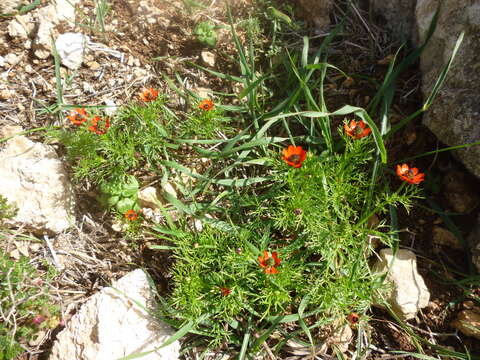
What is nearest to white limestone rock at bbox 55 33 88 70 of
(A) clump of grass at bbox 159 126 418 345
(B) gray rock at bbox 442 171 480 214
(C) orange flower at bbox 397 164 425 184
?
(A) clump of grass at bbox 159 126 418 345

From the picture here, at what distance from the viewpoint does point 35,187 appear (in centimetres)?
228

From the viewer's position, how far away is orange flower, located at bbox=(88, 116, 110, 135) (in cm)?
219

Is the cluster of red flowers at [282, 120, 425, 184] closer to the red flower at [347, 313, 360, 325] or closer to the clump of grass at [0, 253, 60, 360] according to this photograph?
the red flower at [347, 313, 360, 325]

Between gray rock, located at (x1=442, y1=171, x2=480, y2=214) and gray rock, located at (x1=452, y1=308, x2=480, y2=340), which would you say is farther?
gray rock, located at (x1=442, y1=171, x2=480, y2=214)

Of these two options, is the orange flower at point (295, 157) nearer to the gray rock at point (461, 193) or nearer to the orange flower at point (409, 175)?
the orange flower at point (409, 175)

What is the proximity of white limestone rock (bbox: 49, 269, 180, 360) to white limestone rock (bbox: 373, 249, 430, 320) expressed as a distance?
4.06 ft

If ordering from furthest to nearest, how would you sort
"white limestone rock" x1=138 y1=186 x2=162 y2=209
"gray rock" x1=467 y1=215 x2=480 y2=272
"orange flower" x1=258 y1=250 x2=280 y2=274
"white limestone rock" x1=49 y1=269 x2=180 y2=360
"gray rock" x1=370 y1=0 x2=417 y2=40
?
"gray rock" x1=370 y1=0 x2=417 y2=40 → "white limestone rock" x1=138 y1=186 x2=162 y2=209 → "gray rock" x1=467 y1=215 x2=480 y2=272 → "white limestone rock" x1=49 y1=269 x2=180 y2=360 → "orange flower" x1=258 y1=250 x2=280 y2=274

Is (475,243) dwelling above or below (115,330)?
above

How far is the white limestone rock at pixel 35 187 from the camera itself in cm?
225

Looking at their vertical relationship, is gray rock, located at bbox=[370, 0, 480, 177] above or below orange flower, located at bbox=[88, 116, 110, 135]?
above

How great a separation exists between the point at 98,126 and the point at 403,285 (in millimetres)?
2018

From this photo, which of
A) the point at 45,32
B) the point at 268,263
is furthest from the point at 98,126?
the point at 268,263

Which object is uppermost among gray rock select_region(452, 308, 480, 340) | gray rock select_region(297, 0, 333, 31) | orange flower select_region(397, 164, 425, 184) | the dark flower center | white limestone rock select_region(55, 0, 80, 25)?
gray rock select_region(297, 0, 333, 31)

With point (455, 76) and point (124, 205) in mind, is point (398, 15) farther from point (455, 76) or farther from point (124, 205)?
point (124, 205)
